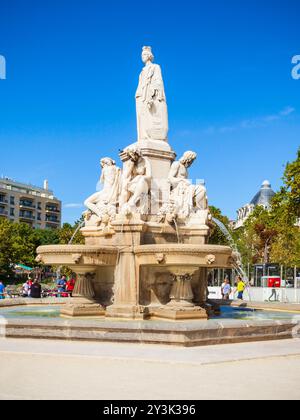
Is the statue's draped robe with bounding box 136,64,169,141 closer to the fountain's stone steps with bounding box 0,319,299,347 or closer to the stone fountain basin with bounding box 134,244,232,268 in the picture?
the stone fountain basin with bounding box 134,244,232,268

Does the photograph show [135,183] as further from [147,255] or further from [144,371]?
[144,371]

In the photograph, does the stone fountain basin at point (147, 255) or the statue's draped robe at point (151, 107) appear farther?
the statue's draped robe at point (151, 107)

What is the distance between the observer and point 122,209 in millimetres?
12344

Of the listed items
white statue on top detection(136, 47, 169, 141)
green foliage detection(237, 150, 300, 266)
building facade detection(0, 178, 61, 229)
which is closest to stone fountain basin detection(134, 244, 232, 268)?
white statue on top detection(136, 47, 169, 141)

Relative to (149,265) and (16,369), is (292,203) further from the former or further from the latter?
(16,369)

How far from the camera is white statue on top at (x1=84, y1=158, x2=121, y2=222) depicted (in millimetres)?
13438

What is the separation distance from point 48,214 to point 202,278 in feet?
326

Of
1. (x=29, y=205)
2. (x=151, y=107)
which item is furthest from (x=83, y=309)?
(x=29, y=205)

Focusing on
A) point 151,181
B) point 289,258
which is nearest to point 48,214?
point 289,258

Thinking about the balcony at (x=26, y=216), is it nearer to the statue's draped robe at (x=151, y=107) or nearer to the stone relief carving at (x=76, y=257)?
the statue's draped robe at (x=151, y=107)

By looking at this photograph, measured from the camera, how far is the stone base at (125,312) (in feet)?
36.7

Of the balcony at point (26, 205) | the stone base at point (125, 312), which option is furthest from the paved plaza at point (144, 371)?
the balcony at point (26, 205)

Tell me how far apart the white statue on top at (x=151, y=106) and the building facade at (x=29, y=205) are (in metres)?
85.6

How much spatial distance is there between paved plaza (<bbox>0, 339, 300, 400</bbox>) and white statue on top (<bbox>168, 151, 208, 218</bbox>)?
4492 mm
